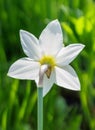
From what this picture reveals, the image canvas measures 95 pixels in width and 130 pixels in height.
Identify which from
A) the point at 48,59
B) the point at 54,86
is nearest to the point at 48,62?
the point at 48,59

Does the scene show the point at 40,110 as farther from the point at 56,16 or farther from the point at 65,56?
the point at 56,16

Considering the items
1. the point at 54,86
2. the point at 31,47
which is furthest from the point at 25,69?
the point at 54,86

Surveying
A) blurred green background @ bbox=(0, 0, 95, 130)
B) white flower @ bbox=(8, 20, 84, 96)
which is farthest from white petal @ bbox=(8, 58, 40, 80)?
blurred green background @ bbox=(0, 0, 95, 130)

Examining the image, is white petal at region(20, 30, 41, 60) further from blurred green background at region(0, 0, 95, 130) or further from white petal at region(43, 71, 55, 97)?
blurred green background at region(0, 0, 95, 130)

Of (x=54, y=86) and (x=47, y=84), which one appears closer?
(x=47, y=84)

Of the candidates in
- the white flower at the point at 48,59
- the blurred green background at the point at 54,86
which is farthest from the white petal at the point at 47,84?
the blurred green background at the point at 54,86

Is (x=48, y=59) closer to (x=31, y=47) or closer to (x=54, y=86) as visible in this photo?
(x=31, y=47)

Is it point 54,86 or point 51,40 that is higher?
point 51,40
